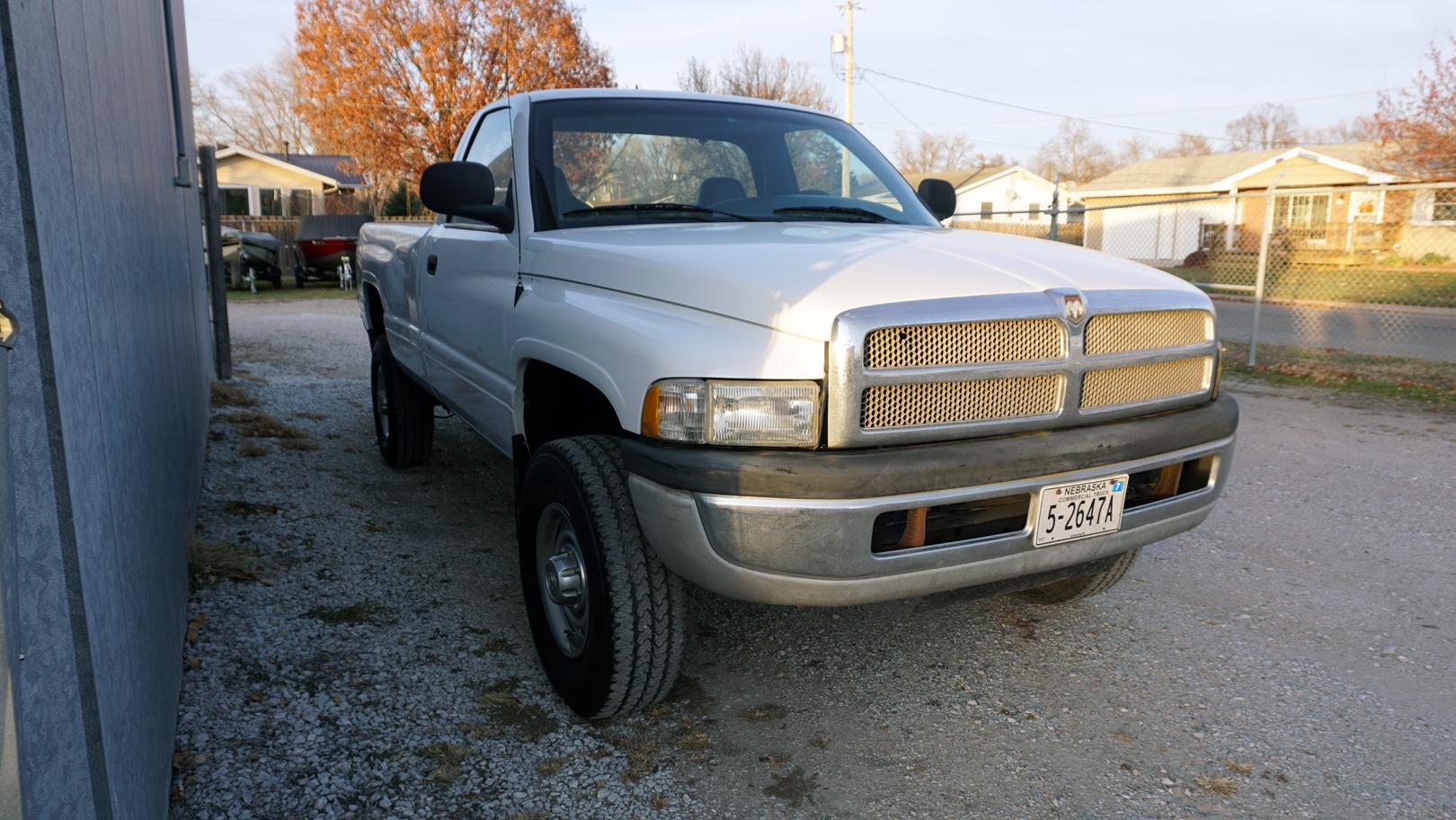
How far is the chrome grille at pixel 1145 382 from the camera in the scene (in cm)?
265

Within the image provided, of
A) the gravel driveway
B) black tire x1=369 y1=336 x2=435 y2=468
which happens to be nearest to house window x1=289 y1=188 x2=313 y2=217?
black tire x1=369 y1=336 x2=435 y2=468

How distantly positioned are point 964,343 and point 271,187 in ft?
127

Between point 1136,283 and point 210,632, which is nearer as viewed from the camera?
point 1136,283

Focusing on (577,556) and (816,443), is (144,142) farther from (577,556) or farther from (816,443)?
(816,443)

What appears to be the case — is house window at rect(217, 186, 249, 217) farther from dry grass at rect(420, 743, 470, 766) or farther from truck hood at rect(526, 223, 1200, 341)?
dry grass at rect(420, 743, 470, 766)

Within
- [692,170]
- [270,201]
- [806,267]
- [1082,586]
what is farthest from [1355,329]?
[270,201]

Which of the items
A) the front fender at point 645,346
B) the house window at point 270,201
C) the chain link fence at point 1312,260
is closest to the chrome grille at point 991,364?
the front fender at point 645,346

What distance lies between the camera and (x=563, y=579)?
9.16 ft

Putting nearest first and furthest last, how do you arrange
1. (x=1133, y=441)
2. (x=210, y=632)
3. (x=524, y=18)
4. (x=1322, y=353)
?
(x=1133, y=441) → (x=210, y=632) → (x=1322, y=353) → (x=524, y=18)

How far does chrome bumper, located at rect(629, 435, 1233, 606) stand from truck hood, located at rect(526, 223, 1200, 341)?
17.1 inches

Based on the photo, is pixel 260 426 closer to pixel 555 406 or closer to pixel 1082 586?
pixel 555 406

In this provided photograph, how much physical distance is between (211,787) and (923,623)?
90.4 inches

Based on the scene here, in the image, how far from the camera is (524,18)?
81.7 ft

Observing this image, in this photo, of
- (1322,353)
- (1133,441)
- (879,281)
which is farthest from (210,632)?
(1322,353)
